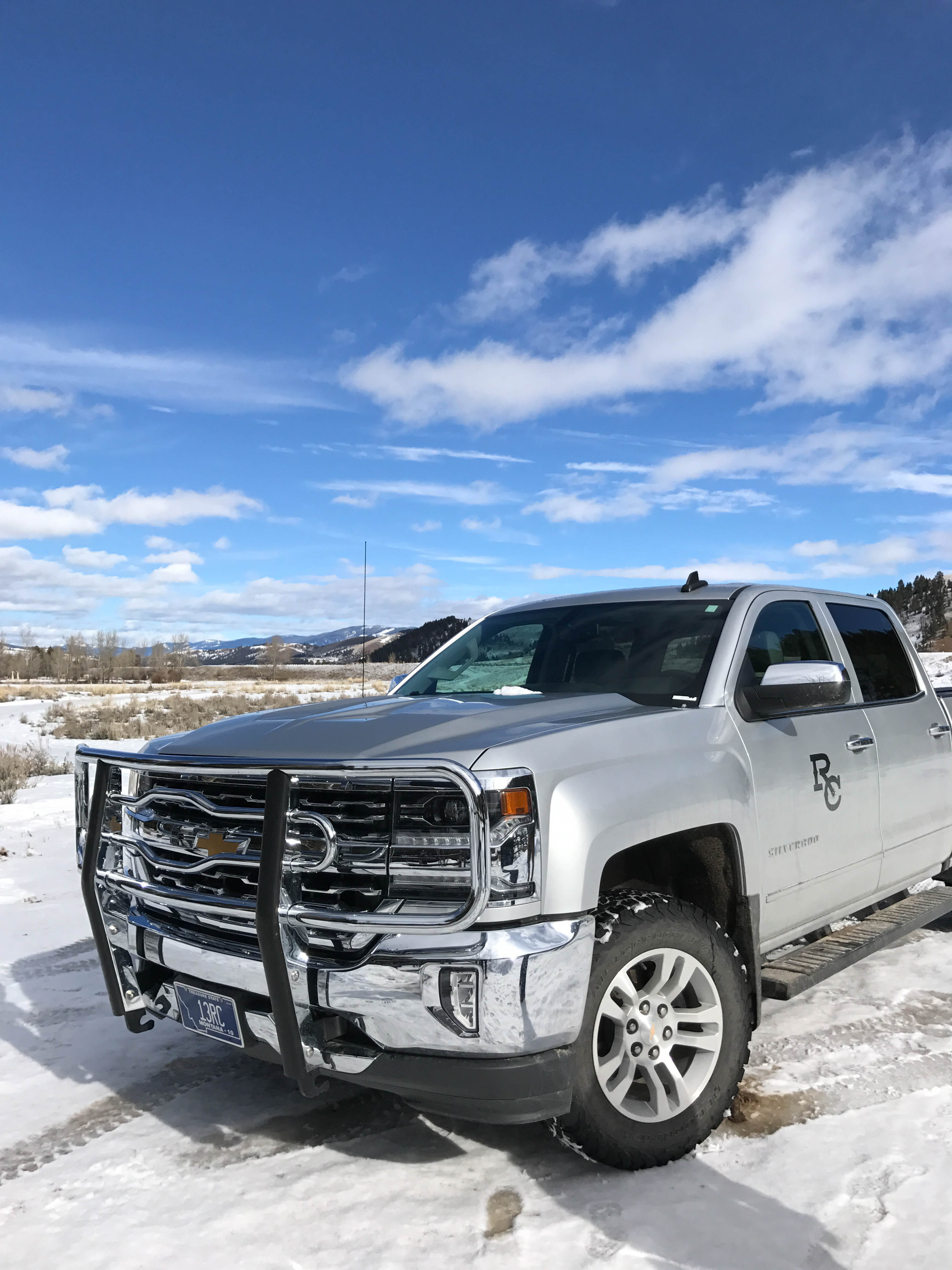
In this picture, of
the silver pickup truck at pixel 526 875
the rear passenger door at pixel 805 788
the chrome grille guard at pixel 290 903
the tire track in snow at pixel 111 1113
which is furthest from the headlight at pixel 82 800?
the rear passenger door at pixel 805 788

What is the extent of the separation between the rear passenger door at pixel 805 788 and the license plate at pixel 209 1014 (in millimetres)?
1943

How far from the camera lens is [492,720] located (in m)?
3.14

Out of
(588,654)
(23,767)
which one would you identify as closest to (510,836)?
(588,654)

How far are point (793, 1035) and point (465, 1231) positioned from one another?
2023 millimetres

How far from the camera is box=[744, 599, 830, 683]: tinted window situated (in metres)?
4.01

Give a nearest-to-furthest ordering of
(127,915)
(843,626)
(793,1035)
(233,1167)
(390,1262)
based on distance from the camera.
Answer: (390,1262) → (233,1167) → (127,915) → (793,1035) → (843,626)

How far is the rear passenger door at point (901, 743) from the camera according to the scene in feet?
14.8

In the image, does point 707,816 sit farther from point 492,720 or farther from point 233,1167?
point 233,1167

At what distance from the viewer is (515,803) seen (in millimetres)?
2627

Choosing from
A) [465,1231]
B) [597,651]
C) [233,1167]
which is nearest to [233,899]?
[233,1167]

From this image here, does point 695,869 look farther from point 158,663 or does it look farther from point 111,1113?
point 158,663

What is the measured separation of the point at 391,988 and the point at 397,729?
2.69 ft

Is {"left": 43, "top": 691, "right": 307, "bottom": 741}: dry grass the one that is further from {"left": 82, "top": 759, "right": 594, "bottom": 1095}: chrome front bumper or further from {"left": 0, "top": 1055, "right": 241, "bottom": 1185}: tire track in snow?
{"left": 82, "top": 759, "right": 594, "bottom": 1095}: chrome front bumper

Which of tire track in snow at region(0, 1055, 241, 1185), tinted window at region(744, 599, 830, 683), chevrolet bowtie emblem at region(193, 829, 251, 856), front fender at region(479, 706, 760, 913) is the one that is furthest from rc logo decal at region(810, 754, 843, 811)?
tire track in snow at region(0, 1055, 241, 1185)
